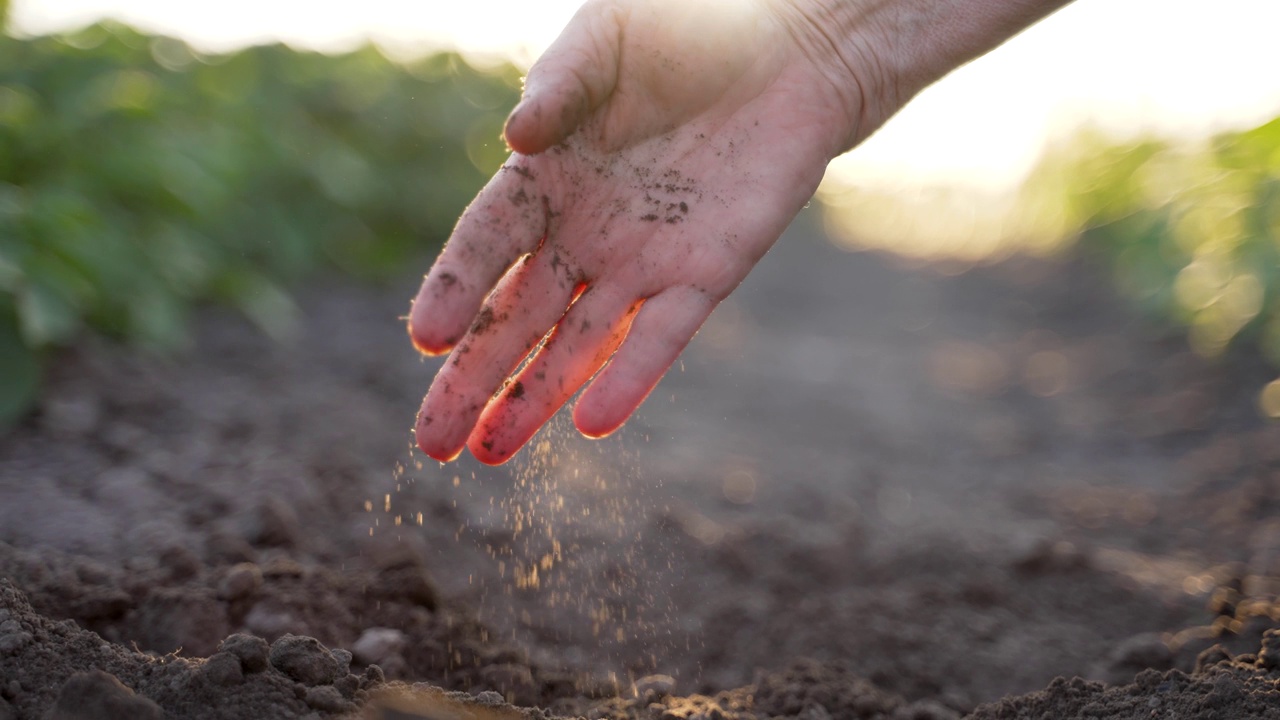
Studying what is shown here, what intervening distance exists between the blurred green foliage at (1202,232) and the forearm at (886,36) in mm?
3187

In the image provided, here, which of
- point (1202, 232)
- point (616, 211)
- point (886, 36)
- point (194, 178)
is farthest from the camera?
point (1202, 232)

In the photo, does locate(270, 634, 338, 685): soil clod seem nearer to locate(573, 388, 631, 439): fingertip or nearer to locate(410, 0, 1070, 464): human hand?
locate(410, 0, 1070, 464): human hand

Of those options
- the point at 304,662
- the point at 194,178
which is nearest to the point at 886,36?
the point at 304,662

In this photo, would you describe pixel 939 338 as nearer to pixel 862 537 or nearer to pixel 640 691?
pixel 862 537

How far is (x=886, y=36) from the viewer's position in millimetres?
2465

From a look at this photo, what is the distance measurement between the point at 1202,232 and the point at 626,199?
5072 mm

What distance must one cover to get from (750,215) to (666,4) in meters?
0.52

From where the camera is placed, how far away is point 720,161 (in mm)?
2297

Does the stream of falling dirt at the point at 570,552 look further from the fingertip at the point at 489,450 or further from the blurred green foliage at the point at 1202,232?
the blurred green foliage at the point at 1202,232

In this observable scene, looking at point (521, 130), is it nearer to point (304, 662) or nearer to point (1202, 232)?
point (304, 662)

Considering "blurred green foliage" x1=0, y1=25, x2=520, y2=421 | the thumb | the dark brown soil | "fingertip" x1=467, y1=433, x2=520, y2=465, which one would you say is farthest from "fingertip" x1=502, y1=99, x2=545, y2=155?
"blurred green foliage" x1=0, y1=25, x2=520, y2=421

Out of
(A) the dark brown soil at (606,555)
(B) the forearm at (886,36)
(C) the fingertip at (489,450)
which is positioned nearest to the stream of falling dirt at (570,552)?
(A) the dark brown soil at (606,555)

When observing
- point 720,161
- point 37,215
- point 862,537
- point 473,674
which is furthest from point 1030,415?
point 37,215

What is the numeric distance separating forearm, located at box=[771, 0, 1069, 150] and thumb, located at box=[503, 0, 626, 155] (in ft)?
1.66
